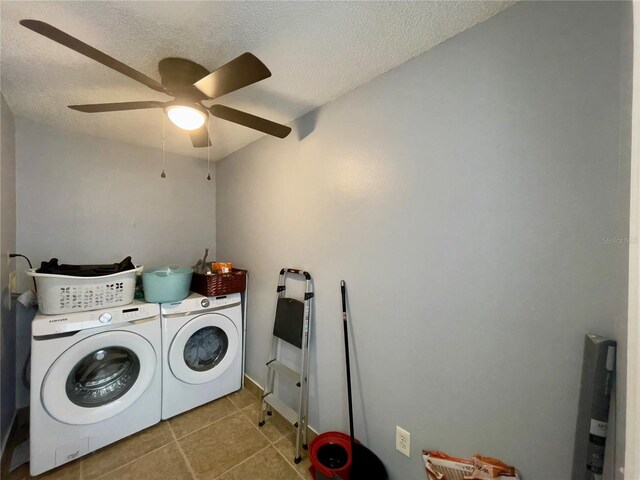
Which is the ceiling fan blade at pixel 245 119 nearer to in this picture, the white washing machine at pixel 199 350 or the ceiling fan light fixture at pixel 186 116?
the ceiling fan light fixture at pixel 186 116

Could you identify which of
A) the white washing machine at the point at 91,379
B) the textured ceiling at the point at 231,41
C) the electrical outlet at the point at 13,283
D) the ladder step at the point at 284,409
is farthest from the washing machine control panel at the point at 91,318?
the textured ceiling at the point at 231,41

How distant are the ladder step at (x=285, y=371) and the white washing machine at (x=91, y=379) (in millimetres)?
833

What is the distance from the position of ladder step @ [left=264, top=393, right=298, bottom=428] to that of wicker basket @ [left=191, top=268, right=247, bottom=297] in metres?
0.89

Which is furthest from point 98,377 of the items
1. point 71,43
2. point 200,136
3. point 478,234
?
point 478,234

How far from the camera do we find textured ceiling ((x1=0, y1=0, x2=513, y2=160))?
0.94m

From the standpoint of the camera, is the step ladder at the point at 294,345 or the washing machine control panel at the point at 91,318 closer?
the washing machine control panel at the point at 91,318

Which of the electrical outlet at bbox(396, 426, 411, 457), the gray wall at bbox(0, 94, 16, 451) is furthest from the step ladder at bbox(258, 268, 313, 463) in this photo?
the gray wall at bbox(0, 94, 16, 451)

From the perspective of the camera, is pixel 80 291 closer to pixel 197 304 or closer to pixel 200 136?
pixel 197 304

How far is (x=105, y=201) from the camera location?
2.18 meters

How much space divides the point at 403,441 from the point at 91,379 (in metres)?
2.02

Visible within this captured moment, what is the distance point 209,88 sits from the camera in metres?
1.10

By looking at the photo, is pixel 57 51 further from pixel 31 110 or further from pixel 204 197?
pixel 204 197

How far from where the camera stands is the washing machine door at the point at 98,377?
1.41 m

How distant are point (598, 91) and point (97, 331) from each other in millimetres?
2641
